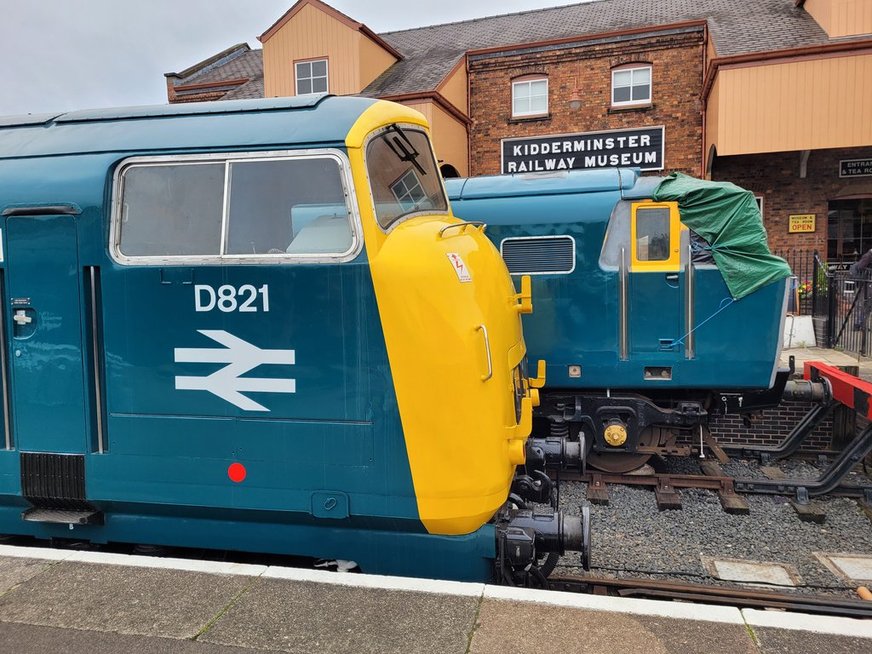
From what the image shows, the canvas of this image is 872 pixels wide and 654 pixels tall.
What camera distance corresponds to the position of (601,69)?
52.0ft

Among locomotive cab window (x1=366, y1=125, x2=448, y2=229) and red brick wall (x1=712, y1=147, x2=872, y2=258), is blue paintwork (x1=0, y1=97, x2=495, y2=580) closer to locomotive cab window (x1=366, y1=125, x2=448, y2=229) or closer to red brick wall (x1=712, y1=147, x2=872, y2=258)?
locomotive cab window (x1=366, y1=125, x2=448, y2=229)

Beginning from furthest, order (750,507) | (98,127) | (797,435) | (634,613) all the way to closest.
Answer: (797,435), (750,507), (98,127), (634,613)

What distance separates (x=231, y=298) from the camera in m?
3.28

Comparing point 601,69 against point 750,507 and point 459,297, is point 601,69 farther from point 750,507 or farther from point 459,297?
point 459,297

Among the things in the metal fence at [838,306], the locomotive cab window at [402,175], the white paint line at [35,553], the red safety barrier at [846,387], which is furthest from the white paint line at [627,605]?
the metal fence at [838,306]

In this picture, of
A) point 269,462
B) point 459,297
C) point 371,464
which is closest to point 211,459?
point 269,462

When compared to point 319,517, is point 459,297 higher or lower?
higher

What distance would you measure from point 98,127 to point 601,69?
14.5 meters

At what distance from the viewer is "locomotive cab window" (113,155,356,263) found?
3240 millimetres

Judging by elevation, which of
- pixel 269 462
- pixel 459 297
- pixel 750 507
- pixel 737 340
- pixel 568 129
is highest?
pixel 568 129

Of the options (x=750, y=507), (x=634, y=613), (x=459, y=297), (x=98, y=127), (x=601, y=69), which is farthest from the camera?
(x=601, y=69)

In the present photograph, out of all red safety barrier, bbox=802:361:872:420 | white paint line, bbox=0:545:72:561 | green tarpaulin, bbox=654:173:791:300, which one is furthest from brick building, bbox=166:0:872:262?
white paint line, bbox=0:545:72:561

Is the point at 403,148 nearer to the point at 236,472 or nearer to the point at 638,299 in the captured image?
the point at 236,472

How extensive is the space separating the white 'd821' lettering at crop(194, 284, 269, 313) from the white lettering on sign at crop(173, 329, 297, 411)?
0.43 ft
